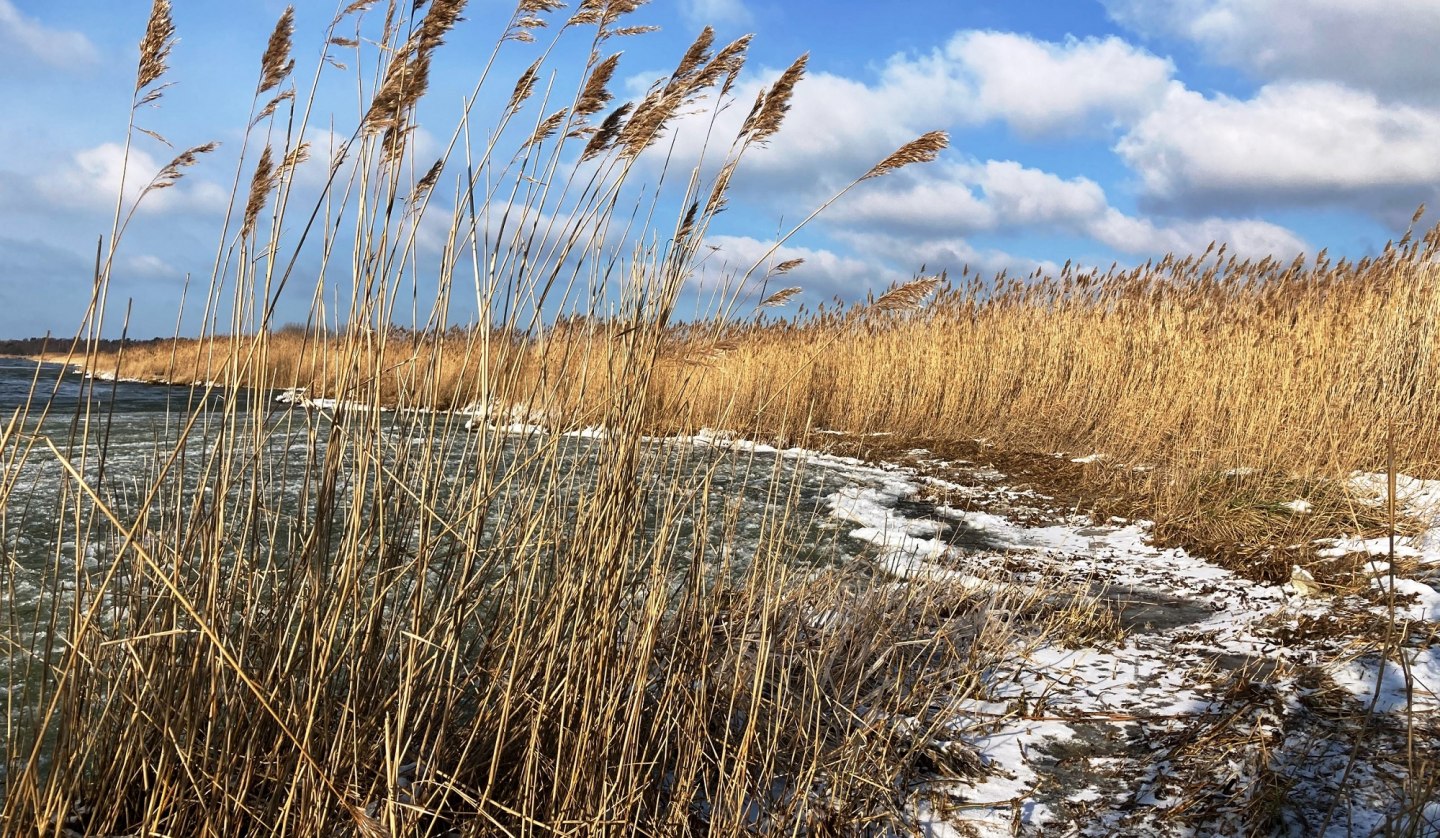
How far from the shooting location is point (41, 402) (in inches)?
440

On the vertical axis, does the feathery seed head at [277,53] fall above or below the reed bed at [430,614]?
above

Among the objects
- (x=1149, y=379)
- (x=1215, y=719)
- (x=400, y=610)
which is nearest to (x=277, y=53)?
(x=400, y=610)

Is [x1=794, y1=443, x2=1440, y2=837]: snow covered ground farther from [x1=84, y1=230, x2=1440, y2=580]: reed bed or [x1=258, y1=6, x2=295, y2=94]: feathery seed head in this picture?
[x1=258, y1=6, x2=295, y2=94]: feathery seed head

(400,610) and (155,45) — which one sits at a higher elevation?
(155,45)

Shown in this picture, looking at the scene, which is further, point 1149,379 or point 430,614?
point 1149,379

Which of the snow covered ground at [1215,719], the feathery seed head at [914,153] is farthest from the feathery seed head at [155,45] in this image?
the snow covered ground at [1215,719]

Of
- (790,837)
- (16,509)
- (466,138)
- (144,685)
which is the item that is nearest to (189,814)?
(144,685)

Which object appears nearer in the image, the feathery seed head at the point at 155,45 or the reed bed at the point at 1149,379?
the feathery seed head at the point at 155,45

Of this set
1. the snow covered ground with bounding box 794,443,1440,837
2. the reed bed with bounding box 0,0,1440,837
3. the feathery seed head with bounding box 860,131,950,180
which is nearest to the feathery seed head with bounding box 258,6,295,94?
the reed bed with bounding box 0,0,1440,837

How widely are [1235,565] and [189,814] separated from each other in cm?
421

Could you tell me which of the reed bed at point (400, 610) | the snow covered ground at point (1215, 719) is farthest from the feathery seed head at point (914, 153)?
the snow covered ground at point (1215, 719)

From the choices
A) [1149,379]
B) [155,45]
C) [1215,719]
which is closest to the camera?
[155,45]

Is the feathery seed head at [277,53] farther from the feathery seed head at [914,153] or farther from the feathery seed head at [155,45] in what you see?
the feathery seed head at [914,153]

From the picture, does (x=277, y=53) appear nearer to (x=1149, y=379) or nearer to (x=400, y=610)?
(x=400, y=610)
